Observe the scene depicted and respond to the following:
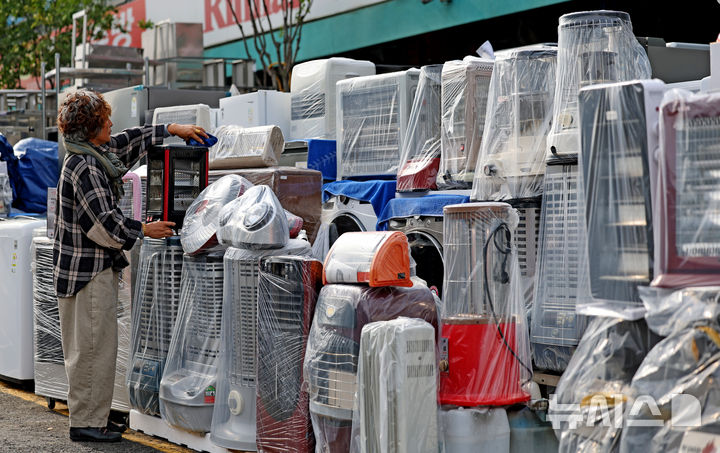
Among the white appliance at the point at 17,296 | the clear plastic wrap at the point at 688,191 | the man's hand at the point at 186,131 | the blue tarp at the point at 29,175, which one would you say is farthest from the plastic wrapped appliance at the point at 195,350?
the blue tarp at the point at 29,175

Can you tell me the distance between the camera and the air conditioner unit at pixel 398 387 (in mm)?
4023

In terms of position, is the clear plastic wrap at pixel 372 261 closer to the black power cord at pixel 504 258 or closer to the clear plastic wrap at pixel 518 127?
the black power cord at pixel 504 258

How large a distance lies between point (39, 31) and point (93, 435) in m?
15.3

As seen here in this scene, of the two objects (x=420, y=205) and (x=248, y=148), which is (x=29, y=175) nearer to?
(x=248, y=148)

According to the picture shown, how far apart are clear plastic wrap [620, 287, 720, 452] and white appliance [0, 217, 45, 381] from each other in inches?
220

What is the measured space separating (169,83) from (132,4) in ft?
24.7

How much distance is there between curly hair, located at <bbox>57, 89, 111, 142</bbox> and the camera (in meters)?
5.76

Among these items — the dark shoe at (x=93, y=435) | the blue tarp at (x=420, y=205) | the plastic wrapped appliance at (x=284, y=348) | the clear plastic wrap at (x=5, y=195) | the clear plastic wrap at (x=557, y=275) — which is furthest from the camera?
the clear plastic wrap at (x=5, y=195)

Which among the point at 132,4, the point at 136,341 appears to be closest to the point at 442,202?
the point at 136,341

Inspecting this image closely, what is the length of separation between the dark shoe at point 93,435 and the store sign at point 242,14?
32.8 feet

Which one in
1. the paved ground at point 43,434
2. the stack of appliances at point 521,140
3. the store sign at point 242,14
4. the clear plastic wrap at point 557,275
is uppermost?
the store sign at point 242,14

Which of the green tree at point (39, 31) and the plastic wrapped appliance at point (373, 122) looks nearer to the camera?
the plastic wrapped appliance at point (373, 122)

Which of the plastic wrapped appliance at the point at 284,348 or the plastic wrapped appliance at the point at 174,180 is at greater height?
the plastic wrapped appliance at the point at 174,180

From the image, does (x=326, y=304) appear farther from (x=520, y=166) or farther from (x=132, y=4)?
(x=132, y=4)
